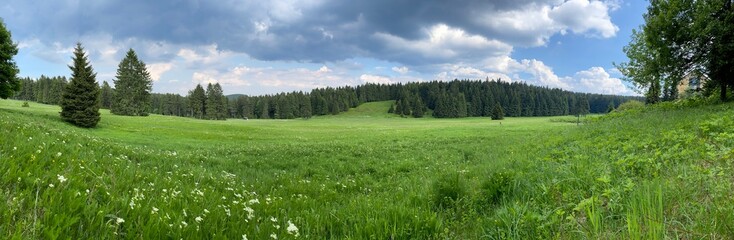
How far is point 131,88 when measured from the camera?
78.3 m

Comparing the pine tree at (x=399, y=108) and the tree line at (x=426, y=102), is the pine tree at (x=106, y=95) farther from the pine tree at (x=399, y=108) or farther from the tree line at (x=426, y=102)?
the pine tree at (x=399, y=108)

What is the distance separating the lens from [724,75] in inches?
924

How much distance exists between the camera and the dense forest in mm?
142125

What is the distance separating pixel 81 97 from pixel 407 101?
130184mm

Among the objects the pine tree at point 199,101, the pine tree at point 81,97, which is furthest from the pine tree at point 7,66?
the pine tree at point 199,101

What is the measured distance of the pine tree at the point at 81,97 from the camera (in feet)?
127

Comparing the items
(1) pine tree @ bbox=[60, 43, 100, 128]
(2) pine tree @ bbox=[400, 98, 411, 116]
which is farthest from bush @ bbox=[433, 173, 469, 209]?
(2) pine tree @ bbox=[400, 98, 411, 116]

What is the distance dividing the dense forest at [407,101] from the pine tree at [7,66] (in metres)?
76.0

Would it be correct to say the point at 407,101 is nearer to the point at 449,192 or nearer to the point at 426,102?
the point at 426,102

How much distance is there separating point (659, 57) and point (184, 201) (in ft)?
101

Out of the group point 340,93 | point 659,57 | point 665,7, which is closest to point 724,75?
point 659,57

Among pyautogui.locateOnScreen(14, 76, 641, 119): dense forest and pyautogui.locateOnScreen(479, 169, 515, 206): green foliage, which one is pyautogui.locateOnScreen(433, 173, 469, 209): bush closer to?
pyautogui.locateOnScreen(479, 169, 515, 206): green foliage

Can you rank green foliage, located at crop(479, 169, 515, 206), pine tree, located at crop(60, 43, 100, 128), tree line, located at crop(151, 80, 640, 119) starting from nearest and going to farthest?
green foliage, located at crop(479, 169, 515, 206)
pine tree, located at crop(60, 43, 100, 128)
tree line, located at crop(151, 80, 640, 119)

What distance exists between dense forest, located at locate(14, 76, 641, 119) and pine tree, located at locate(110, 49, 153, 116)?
37.1 meters
